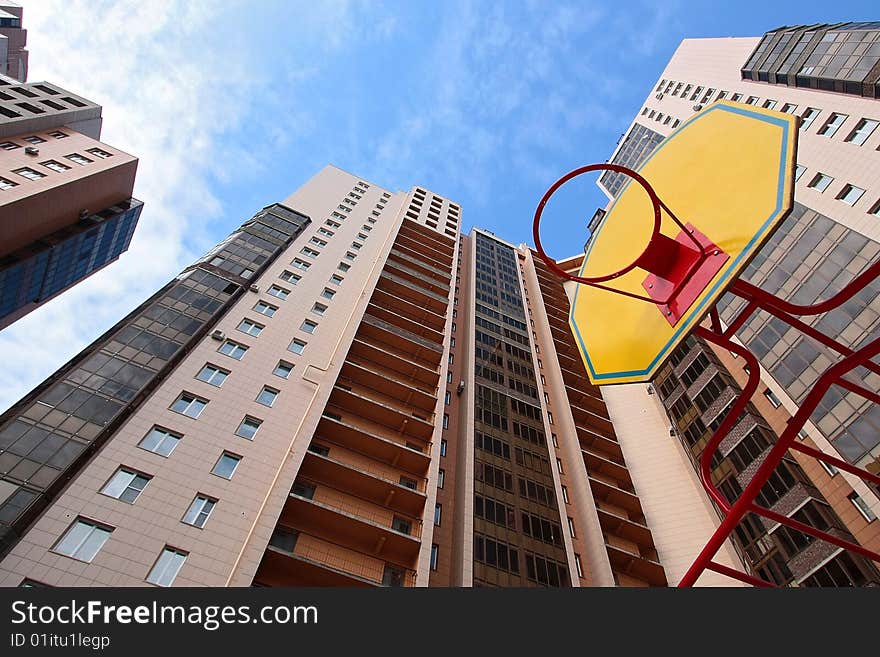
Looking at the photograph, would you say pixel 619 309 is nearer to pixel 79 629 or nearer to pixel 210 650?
pixel 210 650

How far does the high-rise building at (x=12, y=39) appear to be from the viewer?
Result: 2640 inches

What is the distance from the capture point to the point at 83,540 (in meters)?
16.7

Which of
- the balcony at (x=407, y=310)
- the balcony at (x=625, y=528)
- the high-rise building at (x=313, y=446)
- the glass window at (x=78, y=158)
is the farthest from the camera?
the balcony at (x=407, y=310)

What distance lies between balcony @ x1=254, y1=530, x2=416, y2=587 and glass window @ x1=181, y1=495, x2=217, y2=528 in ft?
9.02

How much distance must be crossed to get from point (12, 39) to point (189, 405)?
79142mm

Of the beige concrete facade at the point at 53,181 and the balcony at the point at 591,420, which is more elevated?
the beige concrete facade at the point at 53,181

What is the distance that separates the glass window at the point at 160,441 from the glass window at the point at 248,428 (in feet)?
8.27

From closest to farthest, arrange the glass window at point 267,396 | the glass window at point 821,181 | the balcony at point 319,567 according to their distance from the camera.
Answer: the balcony at point 319,567
the glass window at point 267,396
the glass window at point 821,181

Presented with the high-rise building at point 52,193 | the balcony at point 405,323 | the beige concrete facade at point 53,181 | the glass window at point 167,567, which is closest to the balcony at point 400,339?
the balcony at point 405,323

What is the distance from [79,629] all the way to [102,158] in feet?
145

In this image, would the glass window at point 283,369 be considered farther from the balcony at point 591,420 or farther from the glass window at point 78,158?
the glass window at point 78,158

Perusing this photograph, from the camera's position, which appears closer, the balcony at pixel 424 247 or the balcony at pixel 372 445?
the balcony at pixel 372 445

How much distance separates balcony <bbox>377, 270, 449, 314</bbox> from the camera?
4184cm

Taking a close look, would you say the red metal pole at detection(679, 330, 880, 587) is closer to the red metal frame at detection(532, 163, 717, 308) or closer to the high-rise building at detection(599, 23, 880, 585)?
the red metal frame at detection(532, 163, 717, 308)
